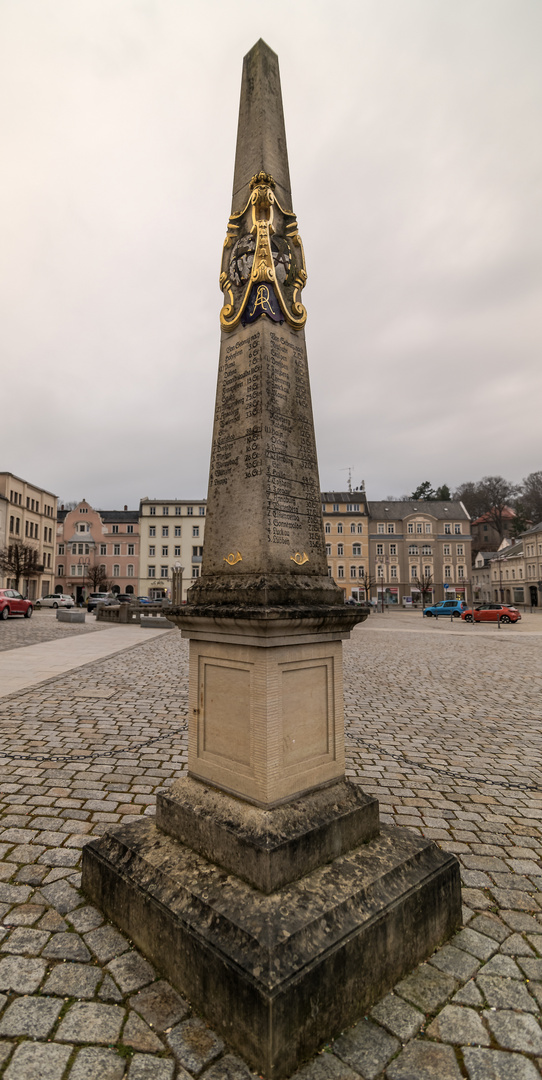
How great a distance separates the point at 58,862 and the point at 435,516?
2803 inches

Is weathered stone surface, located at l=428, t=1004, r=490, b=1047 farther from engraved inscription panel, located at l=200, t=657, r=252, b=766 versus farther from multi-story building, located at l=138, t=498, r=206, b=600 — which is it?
multi-story building, located at l=138, t=498, r=206, b=600

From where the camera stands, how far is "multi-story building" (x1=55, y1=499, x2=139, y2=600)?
67188 millimetres

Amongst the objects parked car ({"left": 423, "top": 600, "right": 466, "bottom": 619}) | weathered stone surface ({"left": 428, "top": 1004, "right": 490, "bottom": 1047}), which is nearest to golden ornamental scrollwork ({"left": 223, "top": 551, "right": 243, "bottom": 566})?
weathered stone surface ({"left": 428, "top": 1004, "right": 490, "bottom": 1047})

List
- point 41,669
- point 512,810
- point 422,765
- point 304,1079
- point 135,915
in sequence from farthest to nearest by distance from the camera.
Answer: point 41,669 → point 422,765 → point 512,810 → point 135,915 → point 304,1079

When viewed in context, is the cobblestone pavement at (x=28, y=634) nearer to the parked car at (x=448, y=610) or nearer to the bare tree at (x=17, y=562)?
the bare tree at (x=17, y=562)

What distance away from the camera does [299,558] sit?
3.12 m

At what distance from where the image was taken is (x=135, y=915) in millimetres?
Answer: 2613

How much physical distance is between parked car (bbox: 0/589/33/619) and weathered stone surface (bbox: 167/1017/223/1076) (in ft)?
89.5

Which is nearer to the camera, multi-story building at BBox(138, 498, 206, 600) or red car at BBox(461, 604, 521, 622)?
red car at BBox(461, 604, 521, 622)

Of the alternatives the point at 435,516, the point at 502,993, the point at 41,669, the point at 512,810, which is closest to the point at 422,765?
the point at 512,810

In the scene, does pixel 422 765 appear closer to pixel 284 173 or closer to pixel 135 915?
pixel 135 915

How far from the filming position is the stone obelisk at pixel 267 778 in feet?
7.05

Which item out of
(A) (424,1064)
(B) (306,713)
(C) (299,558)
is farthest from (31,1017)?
(C) (299,558)

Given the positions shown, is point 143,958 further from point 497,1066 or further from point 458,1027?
point 497,1066
